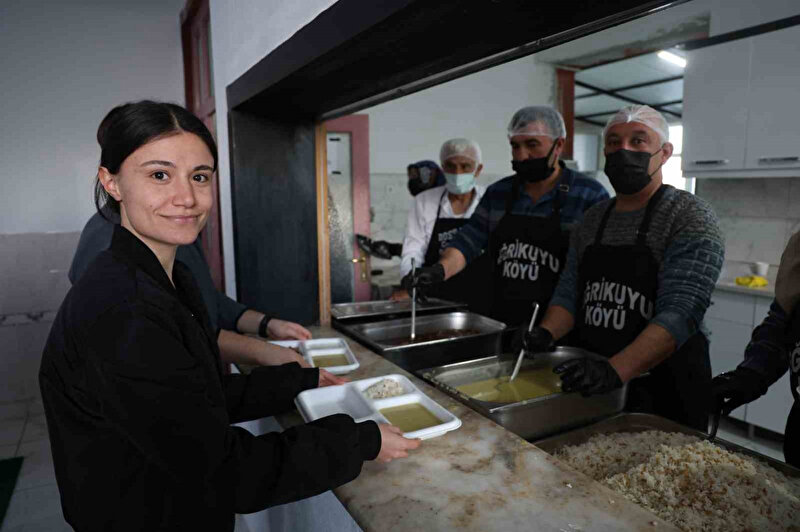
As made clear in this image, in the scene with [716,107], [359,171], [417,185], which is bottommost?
[417,185]

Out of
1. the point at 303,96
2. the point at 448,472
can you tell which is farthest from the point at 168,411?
the point at 303,96

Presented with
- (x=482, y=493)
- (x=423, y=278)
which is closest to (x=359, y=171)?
(x=423, y=278)

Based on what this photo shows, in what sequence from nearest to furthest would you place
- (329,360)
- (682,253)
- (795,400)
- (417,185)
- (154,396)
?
(154,396)
(795,400)
(682,253)
(329,360)
(417,185)

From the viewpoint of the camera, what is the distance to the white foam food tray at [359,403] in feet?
4.20

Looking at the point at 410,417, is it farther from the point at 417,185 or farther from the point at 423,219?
the point at 417,185

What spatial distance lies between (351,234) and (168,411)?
3.81 metres

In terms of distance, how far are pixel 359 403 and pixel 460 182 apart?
2.13m

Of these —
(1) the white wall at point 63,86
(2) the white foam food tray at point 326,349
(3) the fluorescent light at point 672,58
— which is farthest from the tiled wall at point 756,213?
(1) the white wall at point 63,86

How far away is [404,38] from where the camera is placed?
4.26ft

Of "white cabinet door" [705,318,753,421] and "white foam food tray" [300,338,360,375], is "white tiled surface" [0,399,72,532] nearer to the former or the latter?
"white foam food tray" [300,338,360,375]

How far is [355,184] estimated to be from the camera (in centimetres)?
450

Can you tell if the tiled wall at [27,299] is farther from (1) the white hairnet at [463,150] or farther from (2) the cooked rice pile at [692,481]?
(2) the cooked rice pile at [692,481]

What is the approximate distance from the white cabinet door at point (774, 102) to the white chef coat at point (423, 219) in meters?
1.82

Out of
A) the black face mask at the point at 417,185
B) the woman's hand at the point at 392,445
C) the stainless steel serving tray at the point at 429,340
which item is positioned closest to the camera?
the woman's hand at the point at 392,445
